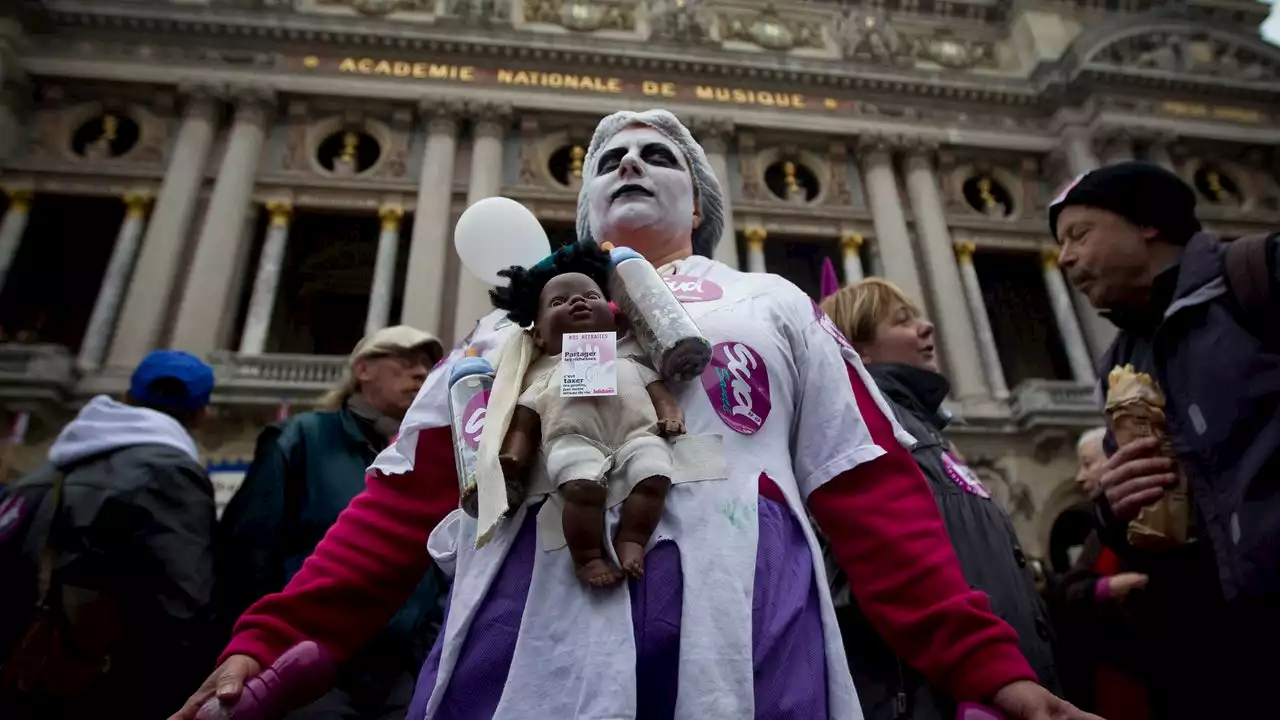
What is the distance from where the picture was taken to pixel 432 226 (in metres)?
14.2

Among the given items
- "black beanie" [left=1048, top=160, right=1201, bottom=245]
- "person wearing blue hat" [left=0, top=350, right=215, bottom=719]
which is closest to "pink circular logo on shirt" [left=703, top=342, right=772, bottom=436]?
"black beanie" [left=1048, top=160, right=1201, bottom=245]

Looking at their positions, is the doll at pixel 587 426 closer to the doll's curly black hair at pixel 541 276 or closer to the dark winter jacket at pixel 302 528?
the doll's curly black hair at pixel 541 276

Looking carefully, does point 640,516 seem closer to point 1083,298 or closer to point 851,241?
point 851,241

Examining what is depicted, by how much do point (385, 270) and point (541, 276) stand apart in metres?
13.3

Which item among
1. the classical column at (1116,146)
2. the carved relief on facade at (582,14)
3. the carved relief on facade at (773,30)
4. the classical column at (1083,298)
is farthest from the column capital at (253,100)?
the classical column at (1116,146)

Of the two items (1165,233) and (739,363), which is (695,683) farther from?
(1165,233)

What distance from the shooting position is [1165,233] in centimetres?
260

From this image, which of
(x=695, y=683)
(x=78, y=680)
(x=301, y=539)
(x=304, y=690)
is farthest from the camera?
(x=301, y=539)

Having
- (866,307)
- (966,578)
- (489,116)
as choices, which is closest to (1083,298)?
(489,116)

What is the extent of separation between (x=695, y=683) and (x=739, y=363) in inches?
29.2

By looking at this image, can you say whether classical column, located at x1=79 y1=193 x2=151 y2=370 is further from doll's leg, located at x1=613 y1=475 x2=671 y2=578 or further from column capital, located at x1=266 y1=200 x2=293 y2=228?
doll's leg, located at x1=613 y1=475 x2=671 y2=578

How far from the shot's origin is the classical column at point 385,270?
13562 mm

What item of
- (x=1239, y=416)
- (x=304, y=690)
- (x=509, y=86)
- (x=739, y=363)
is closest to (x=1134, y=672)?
(x=1239, y=416)

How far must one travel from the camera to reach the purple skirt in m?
1.32
